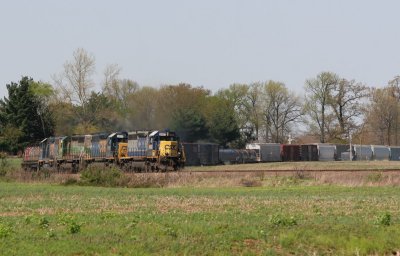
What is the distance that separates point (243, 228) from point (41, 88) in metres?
91.4

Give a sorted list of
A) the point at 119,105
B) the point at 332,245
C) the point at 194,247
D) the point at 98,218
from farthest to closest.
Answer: the point at 119,105, the point at 98,218, the point at 332,245, the point at 194,247

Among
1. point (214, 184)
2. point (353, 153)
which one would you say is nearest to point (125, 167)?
point (214, 184)

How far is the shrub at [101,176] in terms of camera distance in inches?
1761

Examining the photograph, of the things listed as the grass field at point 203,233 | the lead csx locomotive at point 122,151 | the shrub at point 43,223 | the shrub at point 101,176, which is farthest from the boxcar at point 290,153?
the shrub at point 43,223

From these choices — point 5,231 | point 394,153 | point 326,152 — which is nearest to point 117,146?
point 326,152

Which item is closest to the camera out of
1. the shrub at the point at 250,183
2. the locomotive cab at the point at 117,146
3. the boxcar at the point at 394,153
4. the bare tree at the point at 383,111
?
the shrub at the point at 250,183

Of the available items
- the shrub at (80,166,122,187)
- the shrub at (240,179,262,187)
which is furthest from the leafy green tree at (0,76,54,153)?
the shrub at (240,179,262,187)

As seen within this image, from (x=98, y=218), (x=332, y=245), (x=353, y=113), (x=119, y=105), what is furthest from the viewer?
(x=353, y=113)

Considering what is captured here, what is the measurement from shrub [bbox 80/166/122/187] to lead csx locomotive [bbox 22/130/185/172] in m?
10.2

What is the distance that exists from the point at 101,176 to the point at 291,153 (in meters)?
56.0

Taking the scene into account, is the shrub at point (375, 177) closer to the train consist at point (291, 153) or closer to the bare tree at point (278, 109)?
the train consist at point (291, 153)

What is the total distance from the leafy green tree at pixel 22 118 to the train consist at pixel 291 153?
27687 millimetres

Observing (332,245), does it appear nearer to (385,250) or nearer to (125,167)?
(385,250)

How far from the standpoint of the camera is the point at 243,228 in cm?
1628
